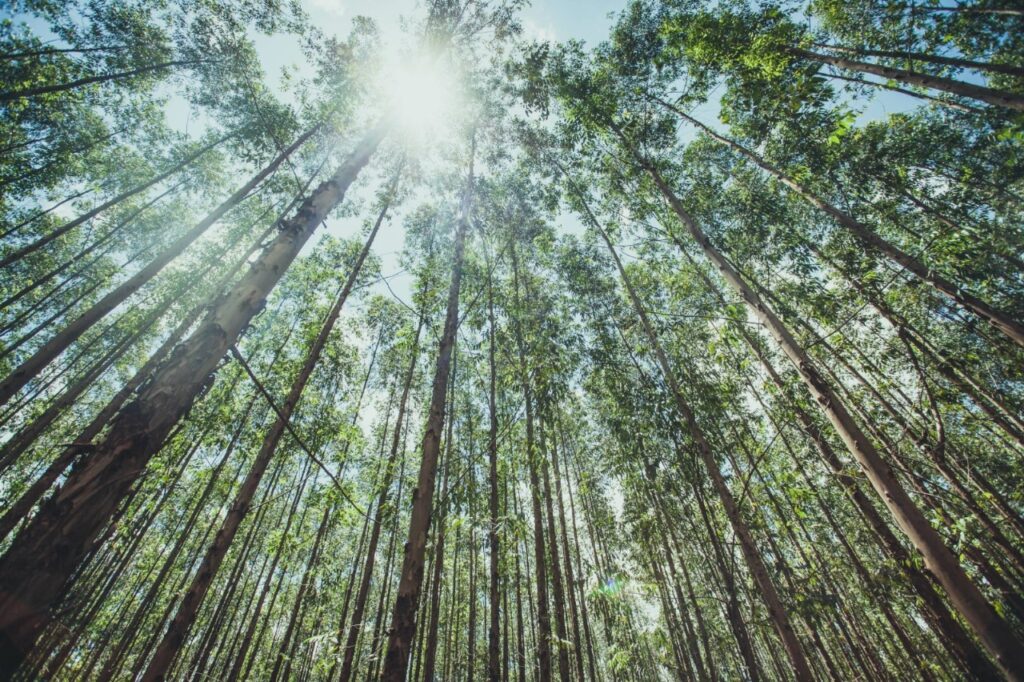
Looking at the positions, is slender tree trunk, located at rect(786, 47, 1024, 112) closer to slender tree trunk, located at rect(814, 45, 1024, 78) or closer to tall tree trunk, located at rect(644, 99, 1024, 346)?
slender tree trunk, located at rect(814, 45, 1024, 78)

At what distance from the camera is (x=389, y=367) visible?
14438 millimetres

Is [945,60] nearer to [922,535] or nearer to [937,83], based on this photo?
[937,83]

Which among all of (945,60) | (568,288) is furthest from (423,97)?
(945,60)

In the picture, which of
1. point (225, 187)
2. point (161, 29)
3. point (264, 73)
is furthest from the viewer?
point (225, 187)

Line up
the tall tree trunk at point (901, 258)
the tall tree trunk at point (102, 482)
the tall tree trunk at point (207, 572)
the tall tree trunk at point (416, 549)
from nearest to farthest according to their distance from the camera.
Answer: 1. the tall tree trunk at point (102, 482)
2. the tall tree trunk at point (416, 549)
3. the tall tree trunk at point (207, 572)
4. the tall tree trunk at point (901, 258)

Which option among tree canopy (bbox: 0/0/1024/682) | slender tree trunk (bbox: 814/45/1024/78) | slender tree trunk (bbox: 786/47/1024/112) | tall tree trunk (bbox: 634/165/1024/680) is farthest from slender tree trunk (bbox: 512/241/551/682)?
slender tree trunk (bbox: 814/45/1024/78)

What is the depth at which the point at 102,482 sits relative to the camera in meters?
1.54

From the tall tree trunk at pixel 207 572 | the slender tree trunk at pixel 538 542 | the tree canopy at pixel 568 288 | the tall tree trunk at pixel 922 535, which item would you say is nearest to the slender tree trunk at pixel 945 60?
the tree canopy at pixel 568 288

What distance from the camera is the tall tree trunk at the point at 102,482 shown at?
4.07 feet

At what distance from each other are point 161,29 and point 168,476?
1162 cm

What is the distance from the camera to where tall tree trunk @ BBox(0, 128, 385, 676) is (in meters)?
1.24

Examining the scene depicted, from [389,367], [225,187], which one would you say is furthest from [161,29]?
[389,367]

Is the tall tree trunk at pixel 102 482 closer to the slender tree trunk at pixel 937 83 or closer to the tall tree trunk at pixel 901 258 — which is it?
the tall tree trunk at pixel 901 258

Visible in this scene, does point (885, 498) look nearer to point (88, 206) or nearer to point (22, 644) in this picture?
point (22, 644)
